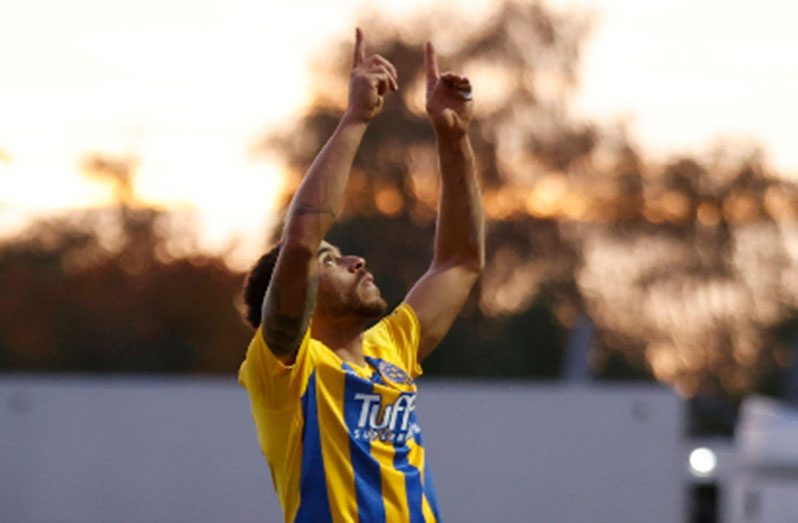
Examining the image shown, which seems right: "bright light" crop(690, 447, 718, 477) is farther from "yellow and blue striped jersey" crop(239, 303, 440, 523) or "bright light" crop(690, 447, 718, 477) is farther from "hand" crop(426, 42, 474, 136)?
"yellow and blue striped jersey" crop(239, 303, 440, 523)

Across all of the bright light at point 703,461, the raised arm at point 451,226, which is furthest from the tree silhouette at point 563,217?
the raised arm at point 451,226

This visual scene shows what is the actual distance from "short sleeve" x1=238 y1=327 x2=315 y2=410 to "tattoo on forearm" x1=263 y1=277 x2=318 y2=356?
53 mm

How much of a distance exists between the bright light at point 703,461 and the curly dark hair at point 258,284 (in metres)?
15.4

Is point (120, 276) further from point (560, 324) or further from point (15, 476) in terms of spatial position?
point (15, 476)

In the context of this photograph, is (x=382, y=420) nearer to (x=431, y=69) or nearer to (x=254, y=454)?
(x=431, y=69)

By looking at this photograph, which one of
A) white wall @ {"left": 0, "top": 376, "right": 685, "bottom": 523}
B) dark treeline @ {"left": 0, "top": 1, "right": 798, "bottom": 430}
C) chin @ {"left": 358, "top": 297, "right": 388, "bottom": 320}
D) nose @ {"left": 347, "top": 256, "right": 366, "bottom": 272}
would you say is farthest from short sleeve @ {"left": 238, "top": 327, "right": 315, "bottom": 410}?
dark treeline @ {"left": 0, "top": 1, "right": 798, "bottom": 430}

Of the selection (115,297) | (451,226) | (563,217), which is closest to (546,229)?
(563,217)

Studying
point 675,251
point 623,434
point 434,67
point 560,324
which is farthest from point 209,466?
point 675,251

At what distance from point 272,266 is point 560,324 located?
3032cm

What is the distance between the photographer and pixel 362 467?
475 cm

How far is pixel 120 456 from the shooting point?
17609 millimetres

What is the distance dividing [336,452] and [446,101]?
1.04 meters

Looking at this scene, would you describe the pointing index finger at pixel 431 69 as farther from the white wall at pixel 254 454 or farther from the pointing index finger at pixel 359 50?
the white wall at pixel 254 454

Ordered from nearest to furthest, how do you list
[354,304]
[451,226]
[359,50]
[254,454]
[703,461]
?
[359,50], [354,304], [451,226], [254,454], [703,461]
